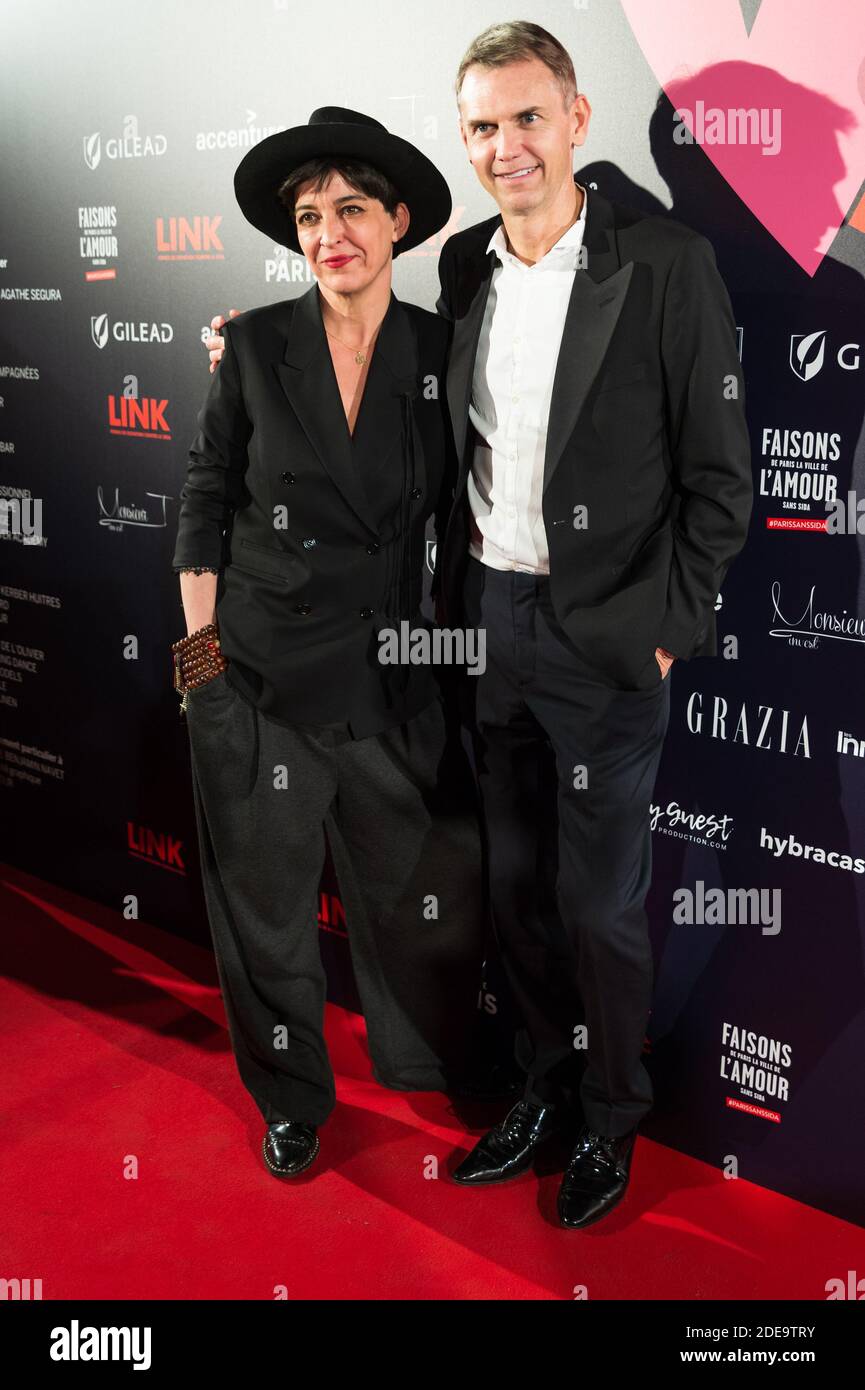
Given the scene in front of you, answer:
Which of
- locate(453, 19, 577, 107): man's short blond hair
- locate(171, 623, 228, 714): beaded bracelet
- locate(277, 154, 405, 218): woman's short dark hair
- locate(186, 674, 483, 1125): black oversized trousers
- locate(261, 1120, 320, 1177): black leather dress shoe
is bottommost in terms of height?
locate(261, 1120, 320, 1177): black leather dress shoe

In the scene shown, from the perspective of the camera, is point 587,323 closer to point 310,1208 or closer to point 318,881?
point 318,881

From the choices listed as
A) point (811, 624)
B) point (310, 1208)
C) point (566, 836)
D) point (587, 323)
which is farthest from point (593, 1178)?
point (587, 323)

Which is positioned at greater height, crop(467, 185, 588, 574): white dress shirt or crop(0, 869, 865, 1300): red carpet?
crop(467, 185, 588, 574): white dress shirt

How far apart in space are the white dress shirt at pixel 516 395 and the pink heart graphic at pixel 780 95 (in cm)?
30

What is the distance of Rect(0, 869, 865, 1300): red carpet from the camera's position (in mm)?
2508

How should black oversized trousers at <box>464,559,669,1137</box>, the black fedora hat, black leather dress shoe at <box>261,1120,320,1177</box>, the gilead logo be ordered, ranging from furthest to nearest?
the gilead logo < black leather dress shoe at <box>261,1120,320,1177</box> < black oversized trousers at <box>464,559,669,1137</box> < the black fedora hat

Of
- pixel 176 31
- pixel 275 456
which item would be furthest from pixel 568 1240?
pixel 176 31

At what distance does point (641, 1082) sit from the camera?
266 cm

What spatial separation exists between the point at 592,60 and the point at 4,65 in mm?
2024

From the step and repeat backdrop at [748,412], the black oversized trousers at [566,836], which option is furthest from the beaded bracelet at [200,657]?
the step and repeat backdrop at [748,412]

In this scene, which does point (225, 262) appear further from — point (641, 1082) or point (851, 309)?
point (641, 1082)

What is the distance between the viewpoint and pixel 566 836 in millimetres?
2521

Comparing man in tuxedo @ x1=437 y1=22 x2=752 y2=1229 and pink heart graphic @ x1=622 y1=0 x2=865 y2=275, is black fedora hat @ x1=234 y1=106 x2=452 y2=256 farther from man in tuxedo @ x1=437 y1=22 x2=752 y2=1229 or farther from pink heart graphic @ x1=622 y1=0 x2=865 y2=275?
pink heart graphic @ x1=622 y1=0 x2=865 y2=275

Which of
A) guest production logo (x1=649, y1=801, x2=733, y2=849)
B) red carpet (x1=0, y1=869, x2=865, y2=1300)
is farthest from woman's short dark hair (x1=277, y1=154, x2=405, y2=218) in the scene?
red carpet (x1=0, y1=869, x2=865, y2=1300)
